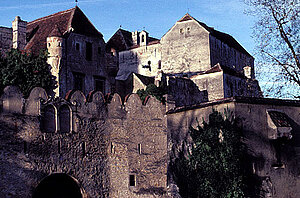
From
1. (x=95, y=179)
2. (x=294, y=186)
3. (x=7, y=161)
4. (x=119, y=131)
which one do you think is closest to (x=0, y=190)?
(x=7, y=161)

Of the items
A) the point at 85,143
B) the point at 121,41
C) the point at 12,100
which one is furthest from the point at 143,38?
the point at 12,100

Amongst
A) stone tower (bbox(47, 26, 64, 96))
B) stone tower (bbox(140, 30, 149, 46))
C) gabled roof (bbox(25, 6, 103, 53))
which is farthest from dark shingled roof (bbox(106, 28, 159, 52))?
stone tower (bbox(47, 26, 64, 96))

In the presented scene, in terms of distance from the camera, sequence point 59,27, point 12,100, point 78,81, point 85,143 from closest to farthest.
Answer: point 12,100, point 85,143, point 78,81, point 59,27

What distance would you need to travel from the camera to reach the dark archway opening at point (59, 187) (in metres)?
18.9

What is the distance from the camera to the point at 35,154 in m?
17.8

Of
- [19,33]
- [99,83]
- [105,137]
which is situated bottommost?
[105,137]

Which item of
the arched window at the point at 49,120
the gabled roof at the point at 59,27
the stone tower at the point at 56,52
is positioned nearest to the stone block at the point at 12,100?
the arched window at the point at 49,120

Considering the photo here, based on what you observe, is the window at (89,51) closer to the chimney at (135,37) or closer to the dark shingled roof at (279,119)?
the dark shingled roof at (279,119)

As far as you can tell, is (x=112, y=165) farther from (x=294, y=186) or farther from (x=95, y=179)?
(x=294, y=186)

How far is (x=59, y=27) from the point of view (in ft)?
97.6

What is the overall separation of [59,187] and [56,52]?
1044 centimetres

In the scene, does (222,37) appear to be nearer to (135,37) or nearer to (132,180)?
(135,37)

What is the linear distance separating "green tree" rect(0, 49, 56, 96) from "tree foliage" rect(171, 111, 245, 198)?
41.0 ft

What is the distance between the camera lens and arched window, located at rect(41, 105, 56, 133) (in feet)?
60.0
